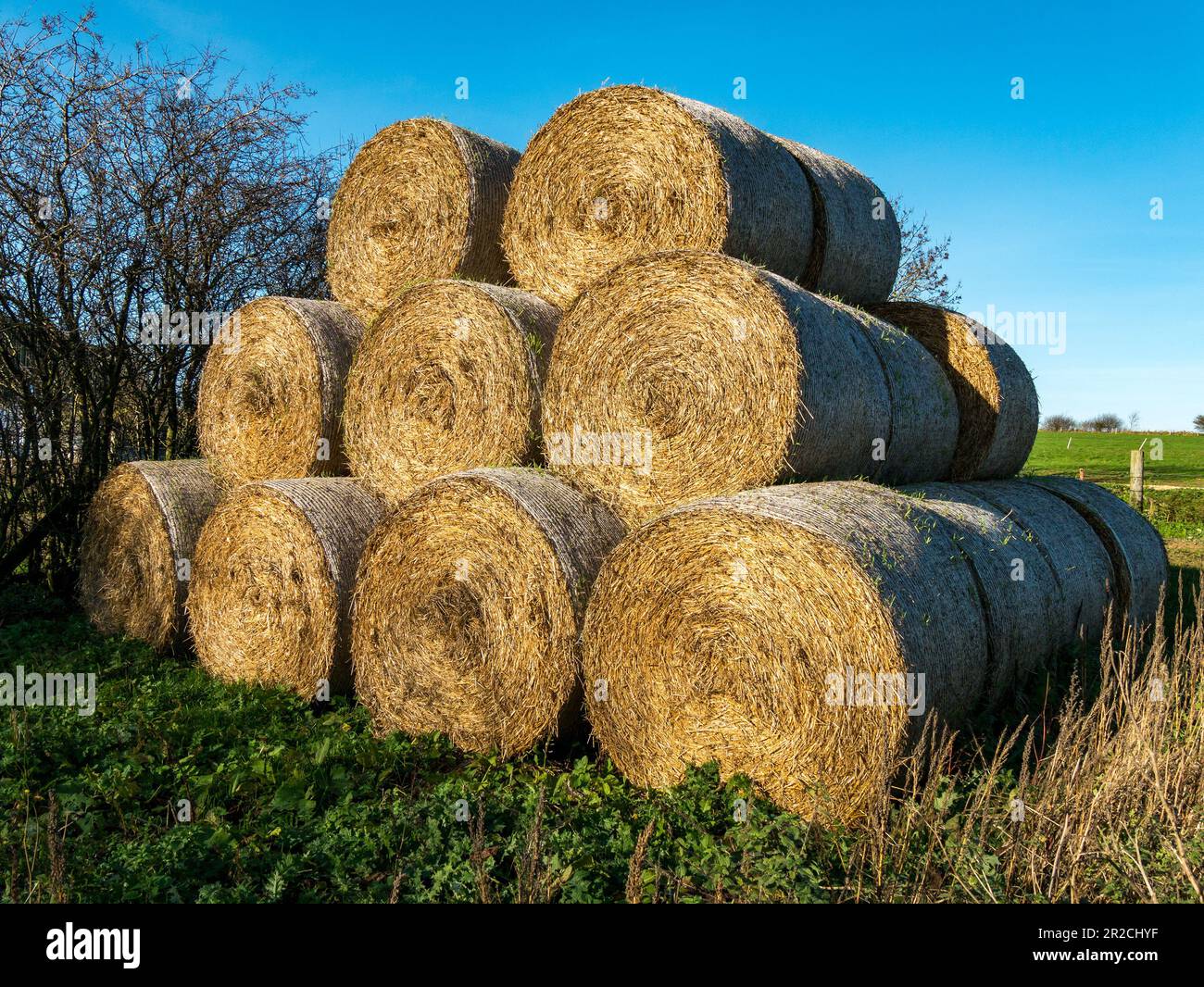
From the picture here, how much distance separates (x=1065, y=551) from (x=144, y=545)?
677 cm

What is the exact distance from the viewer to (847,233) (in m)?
6.91

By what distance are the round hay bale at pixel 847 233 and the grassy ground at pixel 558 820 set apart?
9.94 ft

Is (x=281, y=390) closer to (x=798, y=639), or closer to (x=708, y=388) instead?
(x=708, y=388)

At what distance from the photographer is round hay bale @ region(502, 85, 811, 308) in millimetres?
5832

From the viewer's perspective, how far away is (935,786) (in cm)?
379

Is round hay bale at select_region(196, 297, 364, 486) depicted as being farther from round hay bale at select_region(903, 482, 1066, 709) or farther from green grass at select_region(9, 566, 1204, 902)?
round hay bale at select_region(903, 482, 1066, 709)

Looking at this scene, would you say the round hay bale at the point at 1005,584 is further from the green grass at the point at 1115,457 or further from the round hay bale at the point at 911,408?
the green grass at the point at 1115,457

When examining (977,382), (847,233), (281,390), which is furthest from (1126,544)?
(281,390)

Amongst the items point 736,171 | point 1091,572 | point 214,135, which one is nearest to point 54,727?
point 736,171

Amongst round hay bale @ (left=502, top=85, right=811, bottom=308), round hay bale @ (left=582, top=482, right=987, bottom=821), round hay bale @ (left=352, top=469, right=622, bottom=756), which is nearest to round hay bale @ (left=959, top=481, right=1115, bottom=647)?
round hay bale @ (left=582, top=482, right=987, bottom=821)

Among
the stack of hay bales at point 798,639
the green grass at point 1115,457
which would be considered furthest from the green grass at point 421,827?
the green grass at point 1115,457

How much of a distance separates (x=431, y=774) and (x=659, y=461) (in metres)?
2.07

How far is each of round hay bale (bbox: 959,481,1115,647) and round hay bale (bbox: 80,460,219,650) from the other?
5.78 m

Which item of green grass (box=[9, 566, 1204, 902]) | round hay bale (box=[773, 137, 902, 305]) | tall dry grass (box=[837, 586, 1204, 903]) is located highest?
round hay bale (box=[773, 137, 902, 305])
